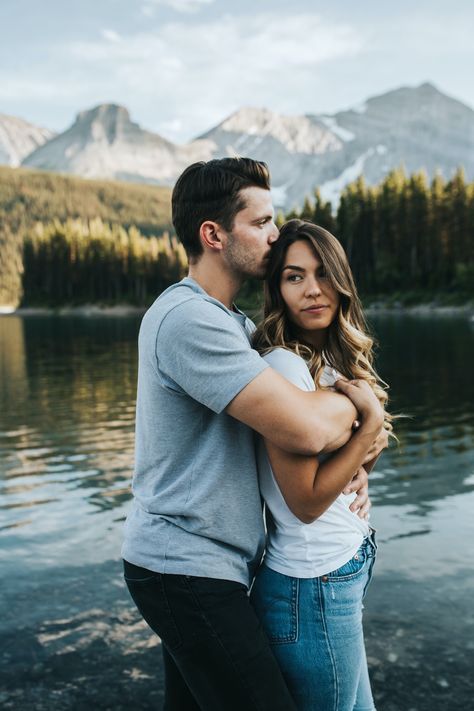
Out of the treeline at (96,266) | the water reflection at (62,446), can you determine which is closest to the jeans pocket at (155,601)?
the water reflection at (62,446)

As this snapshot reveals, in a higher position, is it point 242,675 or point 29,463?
point 242,675

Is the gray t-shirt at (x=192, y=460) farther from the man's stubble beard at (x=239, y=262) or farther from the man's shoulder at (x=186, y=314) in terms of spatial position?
the man's stubble beard at (x=239, y=262)

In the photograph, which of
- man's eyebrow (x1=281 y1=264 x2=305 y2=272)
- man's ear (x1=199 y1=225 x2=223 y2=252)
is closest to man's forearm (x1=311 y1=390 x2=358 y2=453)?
man's eyebrow (x1=281 y1=264 x2=305 y2=272)

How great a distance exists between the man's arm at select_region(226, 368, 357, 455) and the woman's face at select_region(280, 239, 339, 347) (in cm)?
63

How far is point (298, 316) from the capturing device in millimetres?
3260

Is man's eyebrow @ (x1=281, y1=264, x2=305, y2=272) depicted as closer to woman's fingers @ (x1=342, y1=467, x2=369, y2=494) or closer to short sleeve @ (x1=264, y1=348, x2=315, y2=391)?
short sleeve @ (x1=264, y1=348, x2=315, y2=391)

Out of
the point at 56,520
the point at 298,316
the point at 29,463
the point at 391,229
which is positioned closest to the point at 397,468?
the point at 56,520

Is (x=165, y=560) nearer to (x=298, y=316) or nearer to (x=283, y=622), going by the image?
(x=283, y=622)

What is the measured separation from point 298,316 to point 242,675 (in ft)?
4.97

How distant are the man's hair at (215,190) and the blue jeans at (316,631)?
1.48 m

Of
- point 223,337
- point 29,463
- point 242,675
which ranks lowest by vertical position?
point 29,463

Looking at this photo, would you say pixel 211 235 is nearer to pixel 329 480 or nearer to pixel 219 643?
pixel 329 480

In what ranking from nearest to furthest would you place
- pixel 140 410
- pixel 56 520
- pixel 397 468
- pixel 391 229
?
pixel 140 410 < pixel 56 520 < pixel 397 468 < pixel 391 229

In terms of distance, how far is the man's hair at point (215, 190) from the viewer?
296 centimetres
